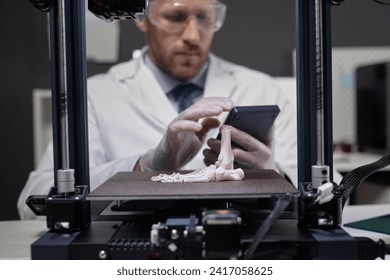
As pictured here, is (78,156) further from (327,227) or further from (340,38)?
(340,38)

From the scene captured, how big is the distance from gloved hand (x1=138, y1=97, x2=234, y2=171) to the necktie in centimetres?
58

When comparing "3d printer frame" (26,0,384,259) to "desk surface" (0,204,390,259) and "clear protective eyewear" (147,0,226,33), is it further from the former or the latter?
"clear protective eyewear" (147,0,226,33)

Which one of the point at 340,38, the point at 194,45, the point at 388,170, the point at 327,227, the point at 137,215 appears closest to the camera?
the point at 327,227

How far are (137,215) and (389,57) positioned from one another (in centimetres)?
216

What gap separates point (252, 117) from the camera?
1064 millimetres

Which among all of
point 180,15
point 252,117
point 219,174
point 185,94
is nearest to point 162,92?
point 185,94

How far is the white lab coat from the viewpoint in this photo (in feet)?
6.51

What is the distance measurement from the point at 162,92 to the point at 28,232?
3.29 ft

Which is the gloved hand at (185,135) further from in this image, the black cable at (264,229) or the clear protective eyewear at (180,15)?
the clear protective eyewear at (180,15)

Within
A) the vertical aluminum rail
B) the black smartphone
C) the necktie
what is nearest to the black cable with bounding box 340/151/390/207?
the black smartphone

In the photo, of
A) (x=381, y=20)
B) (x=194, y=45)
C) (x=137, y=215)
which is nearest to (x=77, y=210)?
(x=137, y=215)

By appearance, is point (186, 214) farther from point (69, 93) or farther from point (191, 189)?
point (69, 93)

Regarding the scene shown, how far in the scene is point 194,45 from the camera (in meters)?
1.95

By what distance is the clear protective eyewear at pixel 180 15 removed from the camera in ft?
5.66
